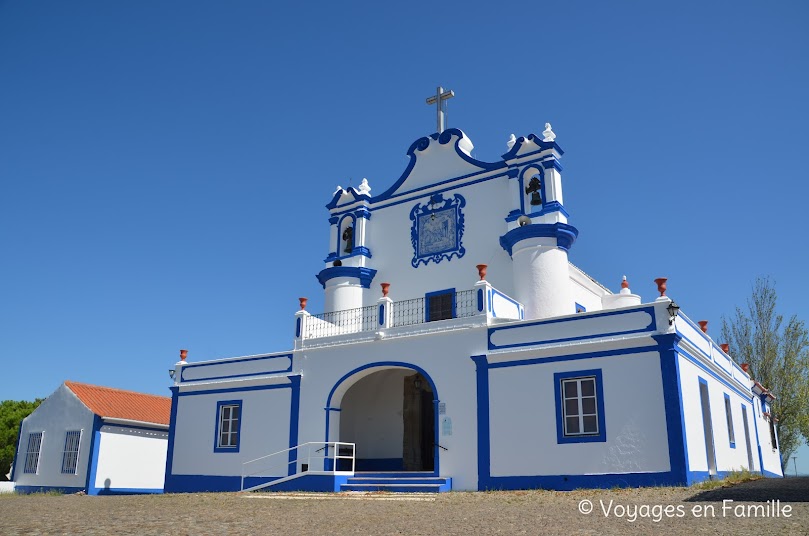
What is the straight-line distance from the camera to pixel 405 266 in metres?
20.3

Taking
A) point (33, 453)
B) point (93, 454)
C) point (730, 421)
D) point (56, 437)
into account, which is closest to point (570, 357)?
point (730, 421)

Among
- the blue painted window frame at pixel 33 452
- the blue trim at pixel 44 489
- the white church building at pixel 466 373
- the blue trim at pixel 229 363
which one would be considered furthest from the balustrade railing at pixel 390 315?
the blue painted window frame at pixel 33 452

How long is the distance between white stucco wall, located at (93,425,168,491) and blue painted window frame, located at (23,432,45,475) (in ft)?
9.22

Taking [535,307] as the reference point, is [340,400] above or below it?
below

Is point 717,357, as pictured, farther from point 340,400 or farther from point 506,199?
point 340,400

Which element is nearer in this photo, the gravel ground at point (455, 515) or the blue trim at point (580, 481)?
the gravel ground at point (455, 515)

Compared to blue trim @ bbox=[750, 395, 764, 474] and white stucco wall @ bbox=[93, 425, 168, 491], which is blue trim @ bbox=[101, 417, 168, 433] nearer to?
white stucco wall @ bbox=[93, 425, 168, 491]

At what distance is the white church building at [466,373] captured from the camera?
14062 millimetres

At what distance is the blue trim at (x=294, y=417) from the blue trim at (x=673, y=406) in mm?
9306

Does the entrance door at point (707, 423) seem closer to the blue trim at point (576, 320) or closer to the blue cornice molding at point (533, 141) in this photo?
the blue trim at point (576, 320)

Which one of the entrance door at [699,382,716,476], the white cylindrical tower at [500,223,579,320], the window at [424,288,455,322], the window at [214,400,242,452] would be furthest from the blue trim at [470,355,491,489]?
the window at [214,400,242,452]

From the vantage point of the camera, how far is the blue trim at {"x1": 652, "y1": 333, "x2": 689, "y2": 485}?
13.1m

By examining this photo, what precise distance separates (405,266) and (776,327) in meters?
19.5

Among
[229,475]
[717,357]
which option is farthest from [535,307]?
[229,475]
